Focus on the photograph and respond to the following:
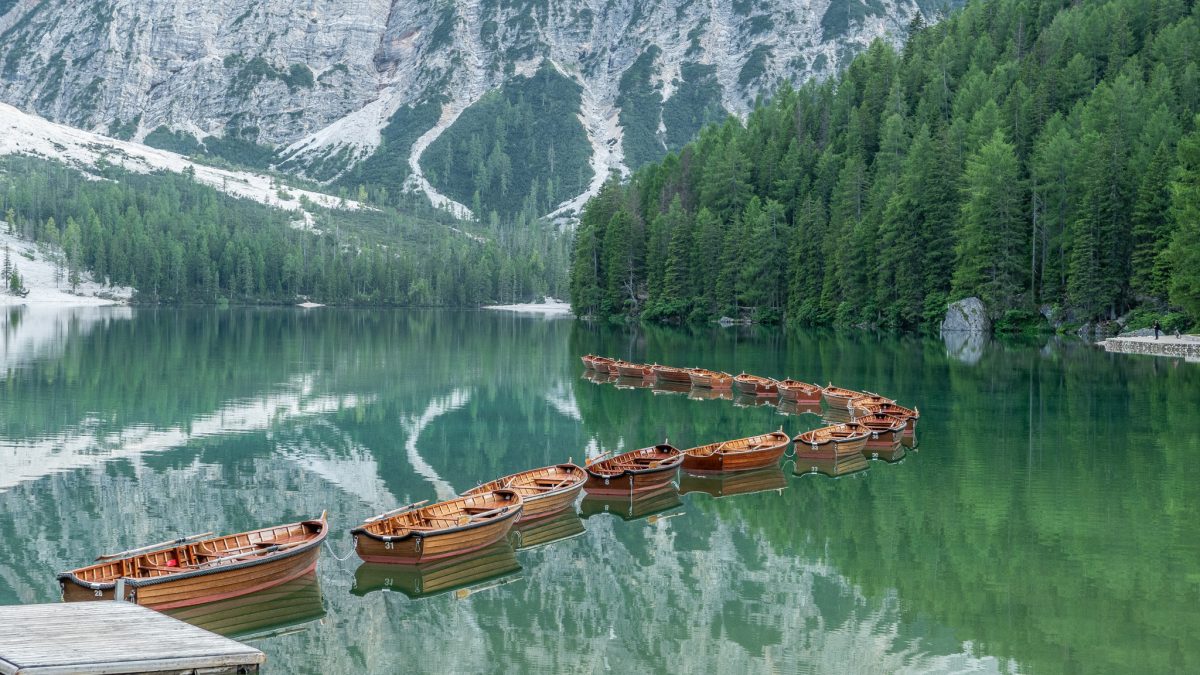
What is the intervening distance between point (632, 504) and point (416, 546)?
367 inches

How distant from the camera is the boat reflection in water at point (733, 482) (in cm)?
3512

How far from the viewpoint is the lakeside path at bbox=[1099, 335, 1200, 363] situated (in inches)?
2990

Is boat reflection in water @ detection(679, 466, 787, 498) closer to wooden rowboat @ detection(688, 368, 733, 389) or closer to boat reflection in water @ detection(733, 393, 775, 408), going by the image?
boat reflection in water @ detection(733, 393, 775, 408)

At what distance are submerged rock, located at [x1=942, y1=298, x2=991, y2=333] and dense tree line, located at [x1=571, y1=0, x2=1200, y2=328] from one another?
1.15 meters

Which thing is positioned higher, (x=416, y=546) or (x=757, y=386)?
(x=757, y=386)

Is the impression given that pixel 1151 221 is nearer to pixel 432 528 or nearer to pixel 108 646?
pixel 432 528

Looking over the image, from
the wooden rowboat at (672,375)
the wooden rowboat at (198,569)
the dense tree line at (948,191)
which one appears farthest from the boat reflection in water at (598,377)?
the wooden rowboat at (198,569)

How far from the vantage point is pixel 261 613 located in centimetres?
2198

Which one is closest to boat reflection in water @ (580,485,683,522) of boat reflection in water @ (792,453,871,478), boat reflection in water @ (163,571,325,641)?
boat reflection in water @ (792,453,871,478)

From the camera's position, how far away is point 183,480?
1361 inches

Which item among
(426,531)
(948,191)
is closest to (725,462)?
(426,531)

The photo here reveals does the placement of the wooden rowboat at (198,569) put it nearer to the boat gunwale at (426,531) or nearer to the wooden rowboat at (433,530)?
the boat gunwale at (426,531)

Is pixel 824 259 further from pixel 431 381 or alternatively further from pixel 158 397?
pixel 158 397

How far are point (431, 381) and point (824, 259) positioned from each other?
251 feet
